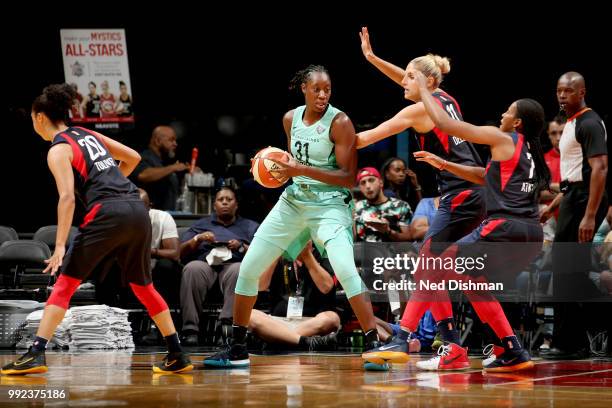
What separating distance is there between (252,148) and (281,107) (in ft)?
2.28

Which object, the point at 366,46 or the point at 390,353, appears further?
the point at 366,46

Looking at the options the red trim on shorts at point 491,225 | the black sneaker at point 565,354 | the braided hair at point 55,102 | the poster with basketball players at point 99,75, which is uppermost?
the poster with basketball players at point 99,75

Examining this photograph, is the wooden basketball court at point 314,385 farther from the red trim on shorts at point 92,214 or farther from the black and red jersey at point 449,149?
the black and red jersey at point 449,149

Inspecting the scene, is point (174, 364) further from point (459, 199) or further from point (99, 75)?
point (99, 75)

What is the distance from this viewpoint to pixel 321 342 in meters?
8.00

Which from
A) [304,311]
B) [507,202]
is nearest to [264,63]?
[304,311]

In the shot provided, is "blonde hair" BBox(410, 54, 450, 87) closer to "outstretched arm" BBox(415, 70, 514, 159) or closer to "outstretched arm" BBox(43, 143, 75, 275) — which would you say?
"outstretched arm" BBox(415, 70, 514, 159)

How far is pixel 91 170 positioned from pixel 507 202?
2.57 m

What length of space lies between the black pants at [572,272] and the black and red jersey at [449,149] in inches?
56.3

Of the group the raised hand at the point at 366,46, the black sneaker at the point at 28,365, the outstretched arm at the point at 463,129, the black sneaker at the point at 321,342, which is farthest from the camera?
the black sneaker at the point at 321,342

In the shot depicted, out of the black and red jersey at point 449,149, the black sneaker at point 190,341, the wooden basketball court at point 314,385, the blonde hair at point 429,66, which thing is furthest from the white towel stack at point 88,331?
the blonde hair at point 429,66

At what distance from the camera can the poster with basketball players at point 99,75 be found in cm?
1119

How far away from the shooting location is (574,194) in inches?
289

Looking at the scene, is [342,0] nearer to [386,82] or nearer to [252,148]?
[386,82]
